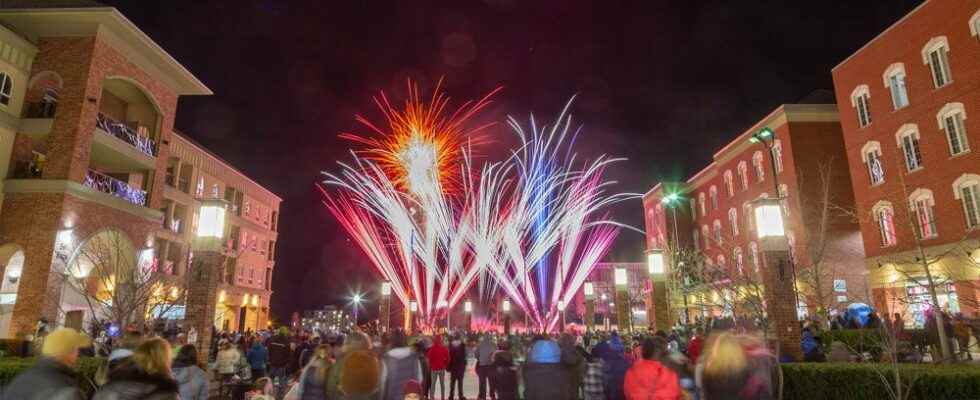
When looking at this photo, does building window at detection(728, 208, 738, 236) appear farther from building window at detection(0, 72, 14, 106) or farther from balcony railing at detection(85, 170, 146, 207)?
building window at detection(0, 72, 14, 106)

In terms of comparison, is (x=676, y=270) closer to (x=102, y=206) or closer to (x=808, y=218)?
(x=808, y=218)

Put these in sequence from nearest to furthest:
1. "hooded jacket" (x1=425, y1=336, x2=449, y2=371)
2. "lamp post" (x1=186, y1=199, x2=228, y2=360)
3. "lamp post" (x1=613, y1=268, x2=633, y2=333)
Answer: "lamp post" (x1=186, y1=199, x2=228, y2=360)
"hooded jacket" (x1=425, y1=336, x2=449, y2=371)
"lamp post" (x1=613, y1=268, x2=633, y2=333)

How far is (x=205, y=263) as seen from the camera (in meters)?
11.8

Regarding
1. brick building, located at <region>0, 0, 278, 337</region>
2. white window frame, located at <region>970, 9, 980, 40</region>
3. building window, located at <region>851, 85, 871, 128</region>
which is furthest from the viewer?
building window, located at <region>851, 85, 871, 128</region>

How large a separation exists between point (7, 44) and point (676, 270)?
112 ft

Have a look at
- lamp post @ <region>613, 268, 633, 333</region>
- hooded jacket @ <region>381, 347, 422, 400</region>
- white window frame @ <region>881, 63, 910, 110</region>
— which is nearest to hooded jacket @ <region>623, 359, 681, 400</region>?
hooded jacket @ <region>381, 347, 422, 400</region>

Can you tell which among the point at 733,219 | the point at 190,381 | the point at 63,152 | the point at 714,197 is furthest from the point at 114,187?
the point at 714,197

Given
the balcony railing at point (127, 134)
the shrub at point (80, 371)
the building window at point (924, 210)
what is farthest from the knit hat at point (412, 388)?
the building window at point (924, 210)

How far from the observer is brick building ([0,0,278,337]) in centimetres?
1938

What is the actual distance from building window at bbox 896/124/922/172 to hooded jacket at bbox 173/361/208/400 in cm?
2950

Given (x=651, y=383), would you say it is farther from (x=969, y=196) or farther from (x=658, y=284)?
(x=969, y=196)

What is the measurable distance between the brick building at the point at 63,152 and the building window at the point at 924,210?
31775mm

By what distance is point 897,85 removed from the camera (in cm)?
2670

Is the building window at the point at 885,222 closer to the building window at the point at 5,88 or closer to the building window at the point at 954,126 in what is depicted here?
the building window at the point at 954,126
